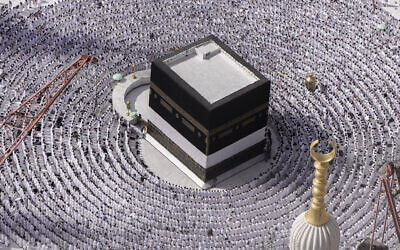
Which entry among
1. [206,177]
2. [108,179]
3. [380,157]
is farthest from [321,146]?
[108,179]

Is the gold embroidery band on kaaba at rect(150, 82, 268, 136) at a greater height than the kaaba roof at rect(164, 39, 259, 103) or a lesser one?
lesser

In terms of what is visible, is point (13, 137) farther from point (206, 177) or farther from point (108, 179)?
point (206, 177)

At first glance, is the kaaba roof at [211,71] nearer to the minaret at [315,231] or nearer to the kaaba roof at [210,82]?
the kaaba roof at [210,82]

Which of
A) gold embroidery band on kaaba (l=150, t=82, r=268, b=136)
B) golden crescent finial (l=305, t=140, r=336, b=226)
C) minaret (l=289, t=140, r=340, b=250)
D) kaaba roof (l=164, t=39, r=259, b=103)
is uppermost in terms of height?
kaaba roof (l=164, t=39, r=259, b=103)

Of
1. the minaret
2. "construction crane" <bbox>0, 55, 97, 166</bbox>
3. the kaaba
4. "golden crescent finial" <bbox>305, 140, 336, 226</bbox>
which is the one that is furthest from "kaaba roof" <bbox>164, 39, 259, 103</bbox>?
"golden crescent finial" <bbox>305, 140, 336, 226</bbox>

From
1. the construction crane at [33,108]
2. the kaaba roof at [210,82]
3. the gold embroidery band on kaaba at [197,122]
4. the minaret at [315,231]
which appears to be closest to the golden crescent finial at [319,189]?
the minaret at [315,231]

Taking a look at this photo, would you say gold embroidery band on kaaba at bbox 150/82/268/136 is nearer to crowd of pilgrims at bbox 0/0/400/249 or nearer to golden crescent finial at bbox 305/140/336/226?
crowd of pilgrims at bbox 0/0/400/249

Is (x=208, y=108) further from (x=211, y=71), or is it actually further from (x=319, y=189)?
(x=319, y=189)
